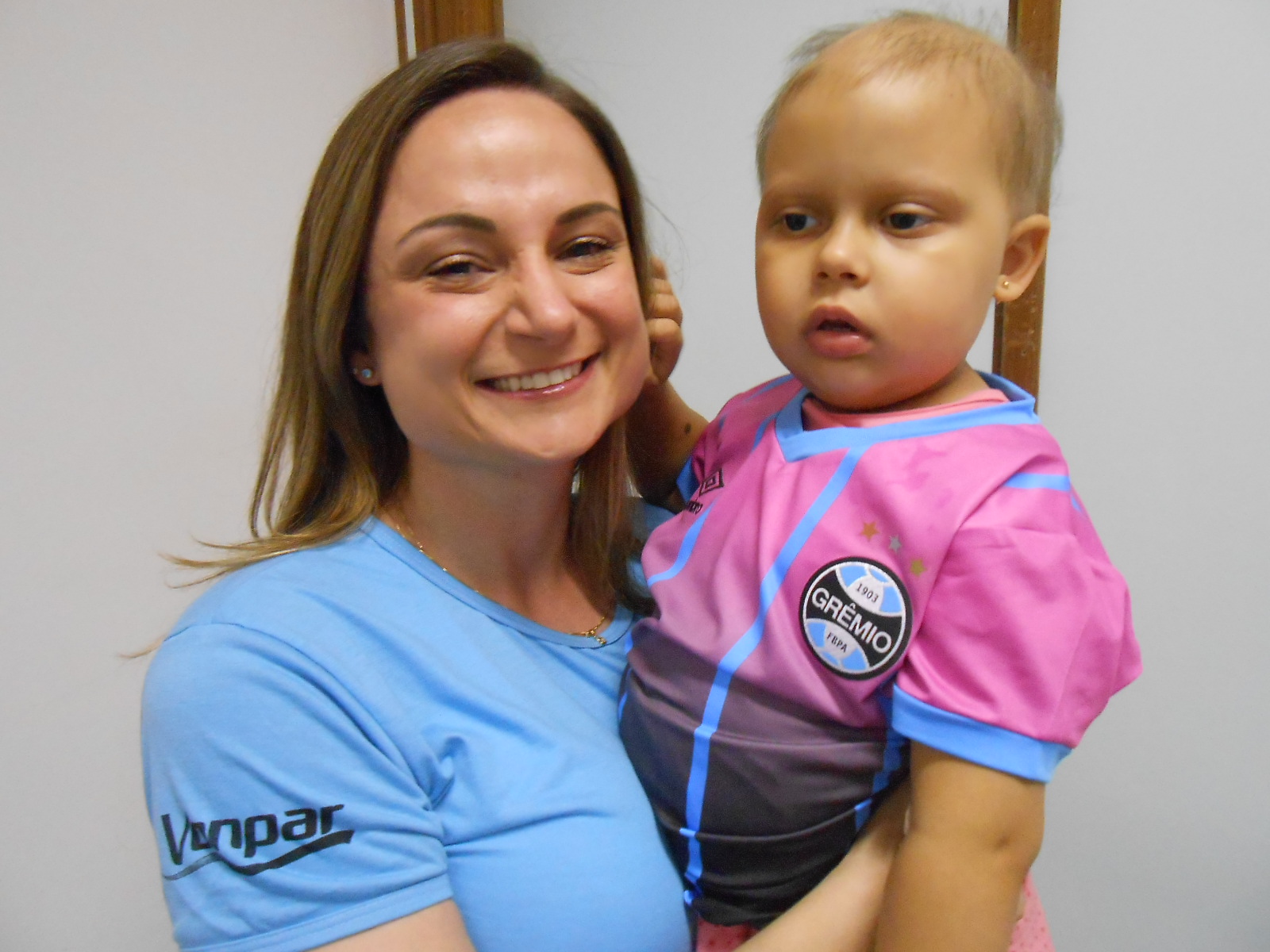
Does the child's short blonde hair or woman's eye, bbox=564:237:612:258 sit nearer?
the child's short blonde hair

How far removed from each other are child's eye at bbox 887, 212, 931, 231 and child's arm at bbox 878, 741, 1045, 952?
0.46m

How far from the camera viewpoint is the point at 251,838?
63 cm

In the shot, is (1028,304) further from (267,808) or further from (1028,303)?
(267,808)

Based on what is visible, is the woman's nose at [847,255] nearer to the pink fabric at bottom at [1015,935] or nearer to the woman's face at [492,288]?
the woman's face at [492,288]

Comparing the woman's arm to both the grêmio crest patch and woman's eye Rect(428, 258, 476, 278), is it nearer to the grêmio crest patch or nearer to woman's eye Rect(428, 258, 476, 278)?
the grêmio crest patch

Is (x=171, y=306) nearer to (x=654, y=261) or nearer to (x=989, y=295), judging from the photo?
(x=654, y=261)

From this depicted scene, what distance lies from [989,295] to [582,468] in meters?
0.58

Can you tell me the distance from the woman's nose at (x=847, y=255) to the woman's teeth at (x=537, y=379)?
0.97 ft

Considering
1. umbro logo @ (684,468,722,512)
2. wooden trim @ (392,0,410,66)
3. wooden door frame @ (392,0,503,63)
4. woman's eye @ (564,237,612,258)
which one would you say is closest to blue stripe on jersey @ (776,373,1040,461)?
umbro logo @ (684,468,722,512)

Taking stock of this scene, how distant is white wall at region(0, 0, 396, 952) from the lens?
132cm

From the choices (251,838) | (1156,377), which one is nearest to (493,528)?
(251,838)

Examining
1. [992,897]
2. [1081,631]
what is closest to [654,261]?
[1081,631]

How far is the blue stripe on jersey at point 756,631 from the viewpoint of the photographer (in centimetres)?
71

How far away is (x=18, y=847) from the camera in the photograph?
1376mm
